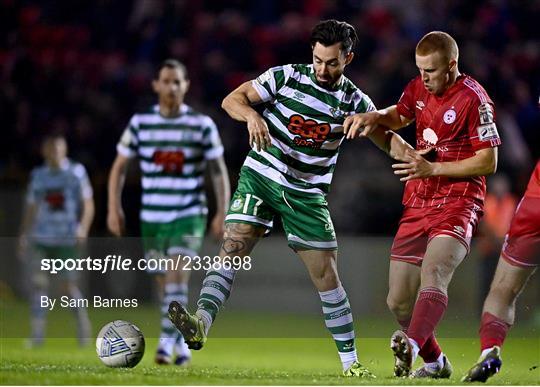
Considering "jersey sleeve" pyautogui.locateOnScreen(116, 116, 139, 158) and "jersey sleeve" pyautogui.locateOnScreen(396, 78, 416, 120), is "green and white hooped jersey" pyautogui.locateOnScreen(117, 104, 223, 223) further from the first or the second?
"jersey sleeve" pyautogui.locateOnScreen(396, 78, 416, 120)

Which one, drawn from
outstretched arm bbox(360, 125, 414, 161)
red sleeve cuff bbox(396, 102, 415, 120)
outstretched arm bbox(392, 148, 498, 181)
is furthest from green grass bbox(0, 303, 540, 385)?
red sleeve cuff bbox(396, 102, 415, 120)

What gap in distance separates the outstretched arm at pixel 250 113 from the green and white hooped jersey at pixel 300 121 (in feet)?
0.19

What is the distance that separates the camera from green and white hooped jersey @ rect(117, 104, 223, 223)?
866 cm

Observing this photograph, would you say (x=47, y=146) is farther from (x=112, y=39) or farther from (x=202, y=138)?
(x=112, y=39)

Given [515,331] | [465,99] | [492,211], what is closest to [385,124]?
[465,99]

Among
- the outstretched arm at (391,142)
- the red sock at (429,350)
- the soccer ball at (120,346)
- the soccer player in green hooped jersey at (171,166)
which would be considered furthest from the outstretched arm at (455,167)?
the soccer player in green hooped jersey at (171,166)

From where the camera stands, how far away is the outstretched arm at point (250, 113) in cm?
638

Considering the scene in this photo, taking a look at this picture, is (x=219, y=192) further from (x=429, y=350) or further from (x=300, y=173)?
(x=429, y=350)

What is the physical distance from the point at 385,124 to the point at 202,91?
25.4 ft

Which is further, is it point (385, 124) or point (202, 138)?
point (202, 138)

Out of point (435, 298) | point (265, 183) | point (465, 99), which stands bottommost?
point (435, 298)

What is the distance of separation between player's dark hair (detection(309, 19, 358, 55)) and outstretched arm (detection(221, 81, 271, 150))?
49cm

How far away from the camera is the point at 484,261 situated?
11.6 metres

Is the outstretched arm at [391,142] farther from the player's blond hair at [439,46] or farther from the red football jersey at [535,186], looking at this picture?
the red football jersey at [535,186]
